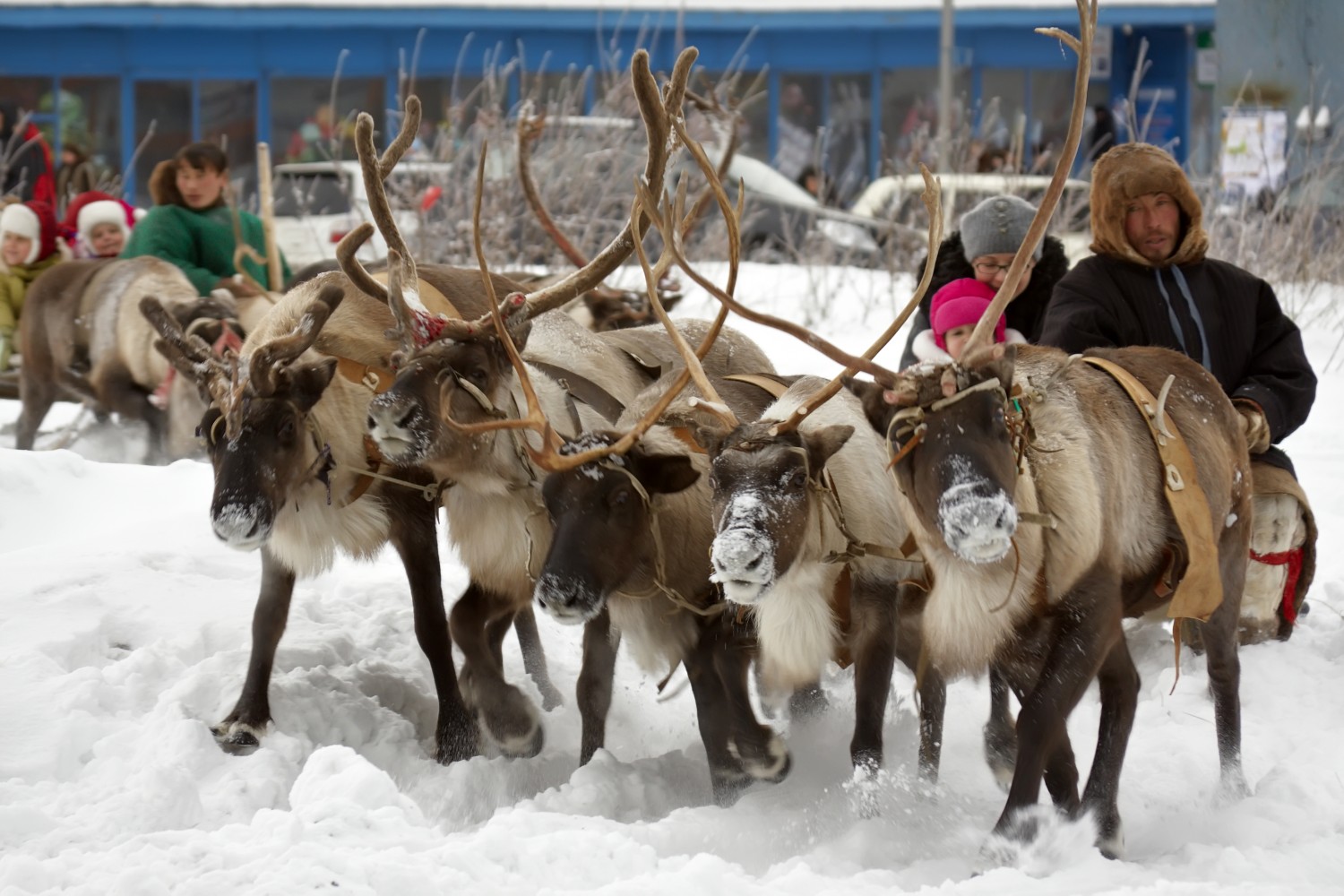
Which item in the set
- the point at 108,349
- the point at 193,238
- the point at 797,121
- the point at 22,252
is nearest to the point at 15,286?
the point at 22,252

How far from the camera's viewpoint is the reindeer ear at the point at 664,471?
4516mm

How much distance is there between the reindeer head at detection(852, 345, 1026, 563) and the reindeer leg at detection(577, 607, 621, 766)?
149cm

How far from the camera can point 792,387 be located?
479 centimetres

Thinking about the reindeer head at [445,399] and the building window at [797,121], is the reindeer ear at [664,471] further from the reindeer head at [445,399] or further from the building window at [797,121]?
the building window at [797,121]

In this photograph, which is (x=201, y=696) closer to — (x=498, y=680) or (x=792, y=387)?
(x=498, y=680)

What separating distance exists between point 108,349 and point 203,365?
3877 millimetres

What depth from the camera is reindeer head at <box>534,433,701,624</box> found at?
4.29 meters

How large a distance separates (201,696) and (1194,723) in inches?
133

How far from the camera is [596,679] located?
16.7 feet

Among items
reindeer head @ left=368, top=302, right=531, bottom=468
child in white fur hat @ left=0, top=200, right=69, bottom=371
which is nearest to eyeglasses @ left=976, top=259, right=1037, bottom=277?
reindeer head @ left=368, top=302, right=531, bottom=468

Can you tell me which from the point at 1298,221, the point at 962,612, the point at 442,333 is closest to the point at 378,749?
the point at 442,333

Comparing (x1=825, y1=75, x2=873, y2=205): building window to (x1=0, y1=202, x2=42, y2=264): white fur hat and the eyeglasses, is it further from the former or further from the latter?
the eyeglasses

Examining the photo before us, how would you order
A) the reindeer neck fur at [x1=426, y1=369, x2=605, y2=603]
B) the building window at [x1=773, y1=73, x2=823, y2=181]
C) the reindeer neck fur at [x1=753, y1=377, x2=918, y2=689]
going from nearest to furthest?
the reindeer neck fur at [x1=753, y1=377, x2=918, y2=689] < the reindeer neck fur at [x1=426, y1=369, x2=605, y2=603] < the building window at [x1=773, y1=73, x2=823, y2=181]

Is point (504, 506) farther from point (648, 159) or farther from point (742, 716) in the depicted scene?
point (648, 159)
